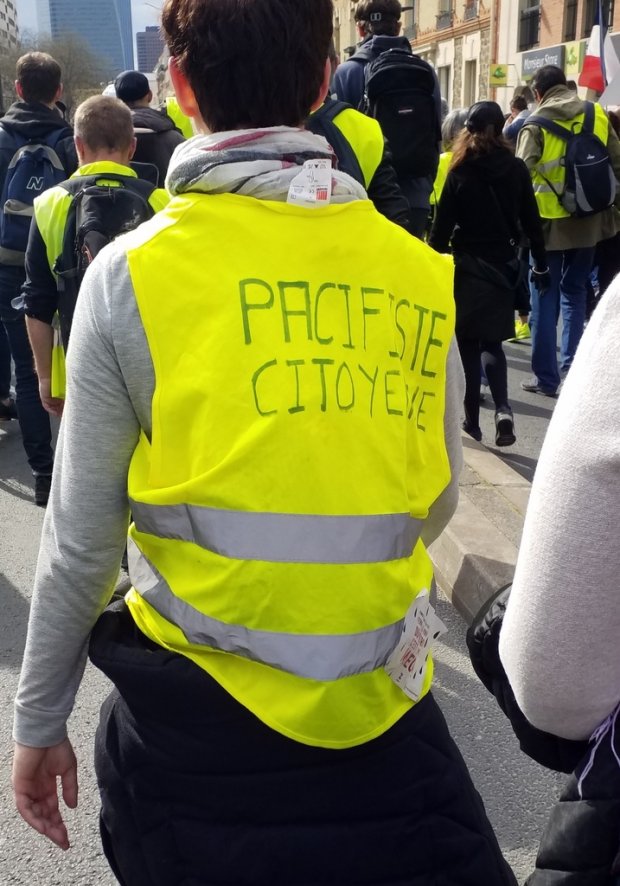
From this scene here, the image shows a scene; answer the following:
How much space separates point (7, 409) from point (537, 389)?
11.7 feet

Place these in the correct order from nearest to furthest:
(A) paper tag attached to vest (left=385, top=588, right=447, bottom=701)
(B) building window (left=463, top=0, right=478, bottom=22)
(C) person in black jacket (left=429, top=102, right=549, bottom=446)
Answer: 1. (A) paper tag attached to vest (left=385, top=588, right=447, bottom=701)
2. (C) person in black jacket (left=429, top=102, right=549, bottom=446)
3. (B) building window (left=463, top=0, right=478, bottom=22)

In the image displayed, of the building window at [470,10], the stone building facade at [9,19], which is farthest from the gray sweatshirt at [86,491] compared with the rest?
the stone building facade at [9,19]

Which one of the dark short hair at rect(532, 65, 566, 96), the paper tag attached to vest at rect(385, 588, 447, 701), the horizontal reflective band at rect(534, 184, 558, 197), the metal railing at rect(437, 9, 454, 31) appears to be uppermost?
the dark short hair at rect(532, 65, 566, 96)

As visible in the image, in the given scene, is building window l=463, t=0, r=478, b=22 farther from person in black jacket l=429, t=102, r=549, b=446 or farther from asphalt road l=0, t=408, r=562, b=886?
asphalt road l=0, t=408, r=562, b=886

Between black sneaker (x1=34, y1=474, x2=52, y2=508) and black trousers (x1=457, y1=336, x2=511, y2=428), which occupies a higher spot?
black trousers (x1=457, y1=336, x2=511, y2=428)

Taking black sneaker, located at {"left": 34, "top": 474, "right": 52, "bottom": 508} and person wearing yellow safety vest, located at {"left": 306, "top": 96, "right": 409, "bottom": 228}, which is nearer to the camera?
person wearing yellow safety vest, located at {"left": 306, "top": 96, "right": 409, "bottom": 228}

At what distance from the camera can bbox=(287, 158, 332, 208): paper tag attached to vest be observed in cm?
132

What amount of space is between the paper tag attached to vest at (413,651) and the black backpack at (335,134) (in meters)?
2.66

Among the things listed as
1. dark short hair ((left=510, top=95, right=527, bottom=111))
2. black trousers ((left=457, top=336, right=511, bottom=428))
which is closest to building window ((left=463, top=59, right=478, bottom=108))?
dark short hair ((left=510, top=95, right=527, bottom=111))

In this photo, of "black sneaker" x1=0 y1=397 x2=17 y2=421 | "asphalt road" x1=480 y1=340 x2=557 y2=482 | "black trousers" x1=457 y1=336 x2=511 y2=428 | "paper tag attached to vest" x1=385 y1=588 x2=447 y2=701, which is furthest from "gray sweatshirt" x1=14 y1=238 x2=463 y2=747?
"black sneaker" x1=0 y1=397 x2=17 y2=421

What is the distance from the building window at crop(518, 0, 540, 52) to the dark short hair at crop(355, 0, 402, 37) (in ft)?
118

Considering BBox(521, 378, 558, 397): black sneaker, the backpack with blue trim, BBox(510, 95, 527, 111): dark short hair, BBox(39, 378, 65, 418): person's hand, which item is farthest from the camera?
BBox(510, 95, 527, 111): dark short hair

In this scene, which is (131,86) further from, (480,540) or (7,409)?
(480,540)

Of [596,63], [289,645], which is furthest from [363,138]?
[596,63]
